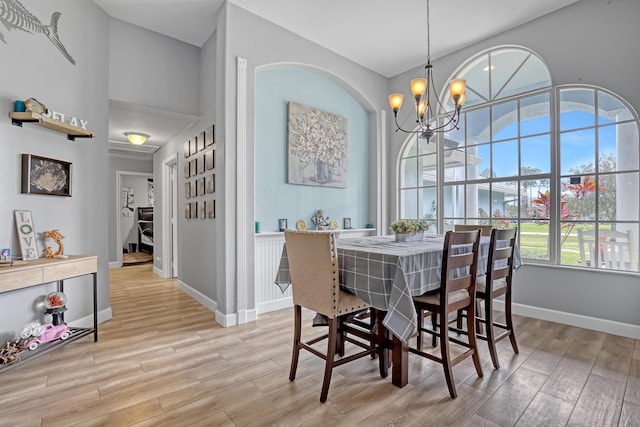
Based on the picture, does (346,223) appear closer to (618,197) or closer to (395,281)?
(395,281)

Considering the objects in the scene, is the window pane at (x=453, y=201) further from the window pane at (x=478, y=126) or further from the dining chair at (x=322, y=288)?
the dining chair at (x=322, y=288)

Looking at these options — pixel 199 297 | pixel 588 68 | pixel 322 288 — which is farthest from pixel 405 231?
pixel 199 297

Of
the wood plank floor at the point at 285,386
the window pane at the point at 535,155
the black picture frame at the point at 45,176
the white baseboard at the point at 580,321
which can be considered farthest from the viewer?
the window pane at the point at 535,155

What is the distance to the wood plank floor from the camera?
1721mm

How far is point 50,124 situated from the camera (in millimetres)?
2580

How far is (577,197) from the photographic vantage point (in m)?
3.20

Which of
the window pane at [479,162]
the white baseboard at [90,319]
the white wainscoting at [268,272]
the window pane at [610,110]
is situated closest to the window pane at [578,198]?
the window pane at [610,110]

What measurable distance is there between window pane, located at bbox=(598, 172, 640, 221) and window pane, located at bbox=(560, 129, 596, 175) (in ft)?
0.64

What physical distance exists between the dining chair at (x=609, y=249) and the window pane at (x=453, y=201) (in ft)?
4.15

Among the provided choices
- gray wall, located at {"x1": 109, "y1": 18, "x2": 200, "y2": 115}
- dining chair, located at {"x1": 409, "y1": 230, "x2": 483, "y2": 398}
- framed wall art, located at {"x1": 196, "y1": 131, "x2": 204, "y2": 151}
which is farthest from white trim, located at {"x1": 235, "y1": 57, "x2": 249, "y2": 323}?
dining chair, located at {"x1": 409, "y1": 230, "x2": 483, "y2": 398}

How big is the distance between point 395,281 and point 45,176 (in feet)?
9.75

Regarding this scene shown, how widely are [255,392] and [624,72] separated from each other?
4.12 meters

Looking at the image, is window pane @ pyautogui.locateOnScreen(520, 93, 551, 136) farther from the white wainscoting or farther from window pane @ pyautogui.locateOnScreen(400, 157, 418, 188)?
the white wainscoting

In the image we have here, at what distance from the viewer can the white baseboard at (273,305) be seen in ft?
11.7
